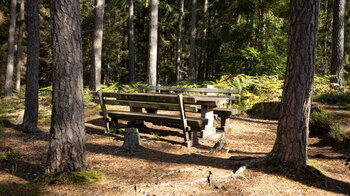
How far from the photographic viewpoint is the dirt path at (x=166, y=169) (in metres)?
3.53

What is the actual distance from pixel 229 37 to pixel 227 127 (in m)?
12.2

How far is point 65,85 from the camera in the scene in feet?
12.6

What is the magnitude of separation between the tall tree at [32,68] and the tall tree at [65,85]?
3.49 metres

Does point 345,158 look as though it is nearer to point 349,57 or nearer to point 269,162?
point 269,162

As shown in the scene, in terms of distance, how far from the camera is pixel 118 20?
2456 cm

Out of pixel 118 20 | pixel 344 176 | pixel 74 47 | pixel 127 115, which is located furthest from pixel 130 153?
pixel 118 20

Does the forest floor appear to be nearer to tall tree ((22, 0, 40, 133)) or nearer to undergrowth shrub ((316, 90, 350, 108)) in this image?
tall tree ((22, 0, 40, 133))

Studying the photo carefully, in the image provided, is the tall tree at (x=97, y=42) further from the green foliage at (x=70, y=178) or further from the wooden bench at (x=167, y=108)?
the green foliage at (x=70, y=178)

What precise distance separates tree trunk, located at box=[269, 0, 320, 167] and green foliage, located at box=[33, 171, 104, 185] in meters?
3.08

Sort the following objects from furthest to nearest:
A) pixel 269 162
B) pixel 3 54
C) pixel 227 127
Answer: pixel 3 54 → pixel 227 127 → pixel 269 162

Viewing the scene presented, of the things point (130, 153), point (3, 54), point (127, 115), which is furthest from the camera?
point (3, 54)

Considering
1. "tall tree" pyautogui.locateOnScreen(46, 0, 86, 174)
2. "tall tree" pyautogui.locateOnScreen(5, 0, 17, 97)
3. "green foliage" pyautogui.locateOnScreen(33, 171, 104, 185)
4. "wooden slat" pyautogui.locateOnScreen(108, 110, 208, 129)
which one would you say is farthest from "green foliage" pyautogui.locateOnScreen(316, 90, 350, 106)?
"tall tree" pyautogui.locateOnScreen(5, 0, 17, 97)

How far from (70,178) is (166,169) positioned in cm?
157

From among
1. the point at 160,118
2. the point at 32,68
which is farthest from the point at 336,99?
the point at 32,68
